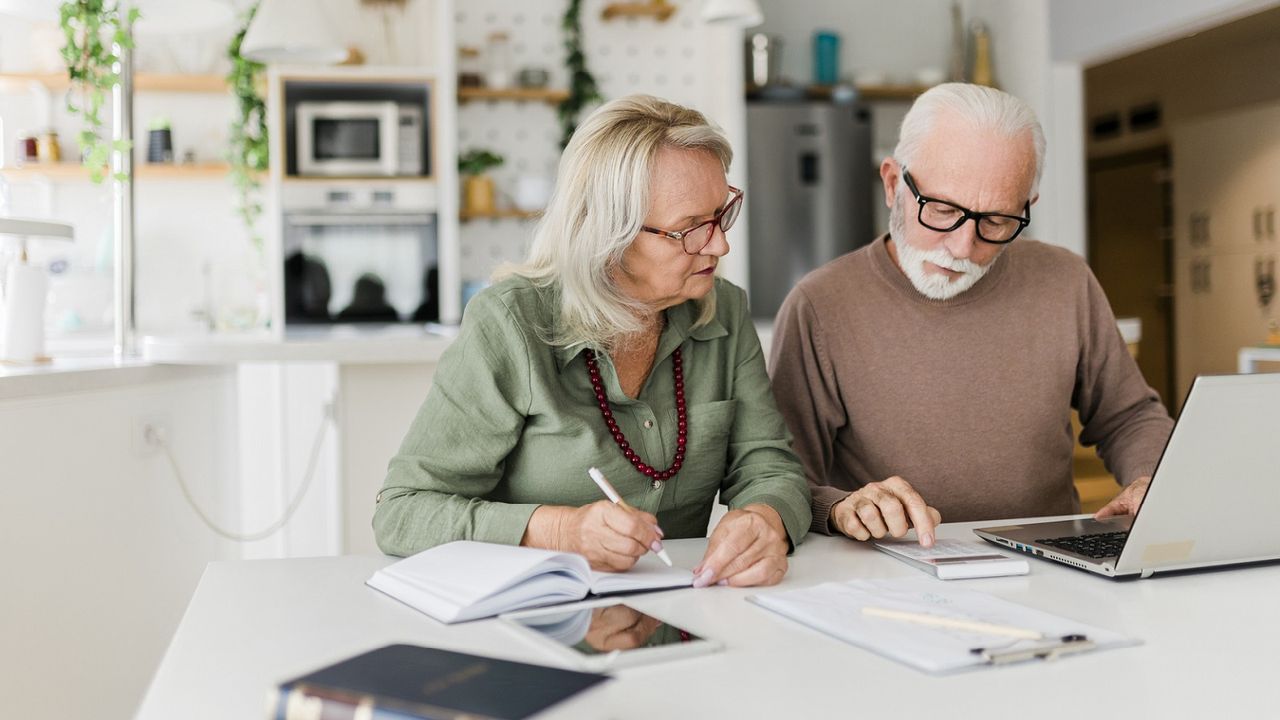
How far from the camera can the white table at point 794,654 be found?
2.85ft

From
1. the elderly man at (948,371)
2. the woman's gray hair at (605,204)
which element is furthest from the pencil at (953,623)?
the elderly man at (948,371)

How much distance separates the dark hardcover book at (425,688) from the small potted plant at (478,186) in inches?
178

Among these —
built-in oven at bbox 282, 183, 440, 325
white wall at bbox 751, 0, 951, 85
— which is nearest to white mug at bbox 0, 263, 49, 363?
built-in oven at bbox 282, 183, 440, 325

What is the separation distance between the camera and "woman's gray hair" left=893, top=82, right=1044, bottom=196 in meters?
1.74

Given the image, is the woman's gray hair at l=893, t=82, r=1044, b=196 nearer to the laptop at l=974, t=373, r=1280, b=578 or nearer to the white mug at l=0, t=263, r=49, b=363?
the laptop at l=974, t=373, r=1280, b=578

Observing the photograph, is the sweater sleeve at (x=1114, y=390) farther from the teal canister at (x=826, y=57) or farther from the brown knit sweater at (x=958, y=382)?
the teal canister at (x=826, y=57)

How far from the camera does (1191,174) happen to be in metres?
7.64

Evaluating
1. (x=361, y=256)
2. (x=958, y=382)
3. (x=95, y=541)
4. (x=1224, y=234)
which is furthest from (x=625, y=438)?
(x=1224, y=234)

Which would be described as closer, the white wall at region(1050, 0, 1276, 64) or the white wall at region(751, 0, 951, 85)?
the white wall at region(1050, 0, 1276, 64)

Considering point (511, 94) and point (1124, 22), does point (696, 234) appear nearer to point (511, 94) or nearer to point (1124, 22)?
point (511, 94)

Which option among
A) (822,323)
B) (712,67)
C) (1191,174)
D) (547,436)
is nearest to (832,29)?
(712,67)

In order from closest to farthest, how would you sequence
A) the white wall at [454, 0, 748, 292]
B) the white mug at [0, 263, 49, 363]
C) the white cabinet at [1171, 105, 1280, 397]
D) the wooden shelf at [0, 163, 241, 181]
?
the white mug at [0, 263, 49, 363], the wooden shelf at [0, 163, 241, 181], the white wall at [454, 0, 748, 292], the white cabinet at [1171, 105, 1280, 397]

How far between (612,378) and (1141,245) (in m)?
7.73

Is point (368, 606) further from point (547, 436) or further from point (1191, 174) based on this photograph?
point (1191, 174)
